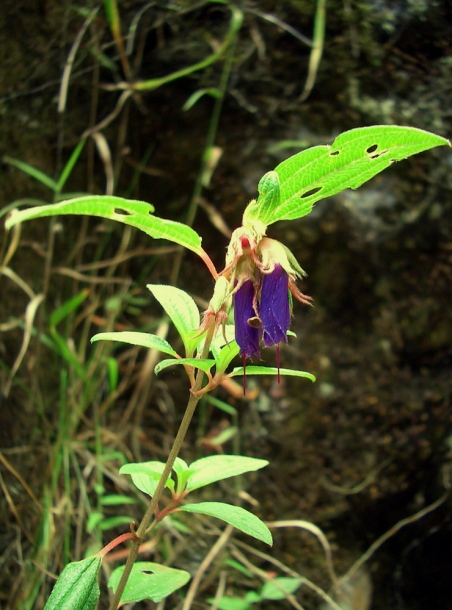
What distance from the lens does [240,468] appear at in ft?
2.55

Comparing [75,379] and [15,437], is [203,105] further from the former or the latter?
[15,437]

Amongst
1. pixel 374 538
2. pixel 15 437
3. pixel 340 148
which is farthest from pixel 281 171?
pixel 374 538

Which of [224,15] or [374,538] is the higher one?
[224,15]

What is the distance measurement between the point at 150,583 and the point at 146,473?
0.14m

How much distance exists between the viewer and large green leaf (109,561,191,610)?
2.47 ft

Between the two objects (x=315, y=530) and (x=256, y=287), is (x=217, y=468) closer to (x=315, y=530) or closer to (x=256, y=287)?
(x=256, y=287)

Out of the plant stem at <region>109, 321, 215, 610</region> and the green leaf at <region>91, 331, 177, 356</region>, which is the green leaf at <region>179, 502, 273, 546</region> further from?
the green leaf at <region>91, 331, 177, 356</region>

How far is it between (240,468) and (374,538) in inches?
34.9

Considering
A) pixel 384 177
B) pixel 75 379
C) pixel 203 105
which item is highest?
pixel 203 105

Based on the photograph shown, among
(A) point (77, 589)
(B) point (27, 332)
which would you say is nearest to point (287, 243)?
(B) point (27, 332)

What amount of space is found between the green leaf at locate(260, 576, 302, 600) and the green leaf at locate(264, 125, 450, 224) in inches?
38.0

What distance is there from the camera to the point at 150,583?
79 centimetres

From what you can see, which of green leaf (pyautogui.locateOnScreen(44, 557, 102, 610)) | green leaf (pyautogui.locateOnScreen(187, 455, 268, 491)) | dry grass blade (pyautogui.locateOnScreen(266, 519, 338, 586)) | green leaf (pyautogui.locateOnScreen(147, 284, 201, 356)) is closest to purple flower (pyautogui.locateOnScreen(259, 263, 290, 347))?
green leaf (pyautogui.locateOnScreen(147, 284, 201, 356))

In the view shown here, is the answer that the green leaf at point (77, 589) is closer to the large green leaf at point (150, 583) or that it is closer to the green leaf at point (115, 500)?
the large green leaf at point (150, 583)
